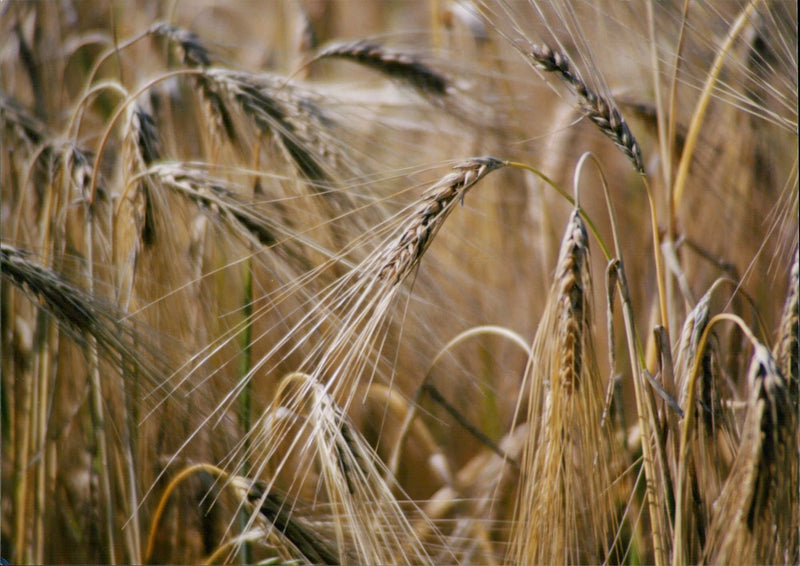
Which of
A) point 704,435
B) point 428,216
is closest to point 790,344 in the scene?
point 704,435

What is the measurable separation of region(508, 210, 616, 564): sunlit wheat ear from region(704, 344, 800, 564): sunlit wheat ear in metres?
0.13

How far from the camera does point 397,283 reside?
0.63m

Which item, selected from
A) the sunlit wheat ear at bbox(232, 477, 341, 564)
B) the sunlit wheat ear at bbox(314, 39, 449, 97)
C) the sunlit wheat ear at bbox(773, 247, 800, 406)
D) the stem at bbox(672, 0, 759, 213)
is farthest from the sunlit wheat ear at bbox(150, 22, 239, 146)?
the sunlit wheat ear at bbox(773, 247, 800, 406)

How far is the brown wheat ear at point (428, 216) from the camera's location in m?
0.62

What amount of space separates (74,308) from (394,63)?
603 mm

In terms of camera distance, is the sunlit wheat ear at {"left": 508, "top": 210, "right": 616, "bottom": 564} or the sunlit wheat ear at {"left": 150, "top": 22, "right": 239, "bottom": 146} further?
the sunlit wheat ear at {"left": 150, "top": 22, "right": 239, "bottom": 146}

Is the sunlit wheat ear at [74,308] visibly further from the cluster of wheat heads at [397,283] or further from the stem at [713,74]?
the stem at [713,74]

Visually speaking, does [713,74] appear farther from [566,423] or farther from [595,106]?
[566,423]

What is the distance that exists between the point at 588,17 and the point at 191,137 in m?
0.71

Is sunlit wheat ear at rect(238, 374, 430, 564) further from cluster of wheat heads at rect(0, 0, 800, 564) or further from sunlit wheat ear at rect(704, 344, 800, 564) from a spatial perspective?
sunlit wheat ear at rect(704, 344, 800, 564)

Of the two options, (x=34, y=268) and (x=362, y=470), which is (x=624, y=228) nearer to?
(x=362, y=470)

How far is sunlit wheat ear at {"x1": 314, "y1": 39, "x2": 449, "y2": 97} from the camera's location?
0.93 metres

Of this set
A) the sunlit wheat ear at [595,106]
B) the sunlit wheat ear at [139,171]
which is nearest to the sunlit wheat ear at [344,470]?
the sunlit wheat ear at [139,171]

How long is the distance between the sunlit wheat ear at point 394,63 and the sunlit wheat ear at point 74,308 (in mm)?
510
